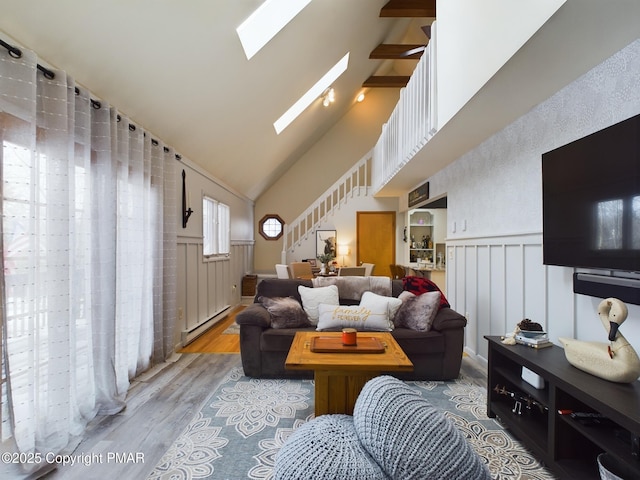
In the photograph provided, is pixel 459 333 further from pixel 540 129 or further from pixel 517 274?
pixel 540 129

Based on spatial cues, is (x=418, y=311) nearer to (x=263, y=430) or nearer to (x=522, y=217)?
(x=522, y=217)

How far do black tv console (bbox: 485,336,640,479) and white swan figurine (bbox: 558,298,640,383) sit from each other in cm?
4

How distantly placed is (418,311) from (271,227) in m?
6.31

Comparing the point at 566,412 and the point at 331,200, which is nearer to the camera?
the point at 566,412

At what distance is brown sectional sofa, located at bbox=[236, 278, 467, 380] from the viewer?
2.97 meters

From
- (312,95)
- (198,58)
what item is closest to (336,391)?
(198,58)

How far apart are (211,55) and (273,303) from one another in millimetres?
2327

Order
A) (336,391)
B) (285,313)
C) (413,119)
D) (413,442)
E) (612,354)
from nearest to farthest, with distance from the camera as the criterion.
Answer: (413,442)
(612,354)
(336,391)
(285,313)
(413,119)

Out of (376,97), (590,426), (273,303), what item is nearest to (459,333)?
(590,426)

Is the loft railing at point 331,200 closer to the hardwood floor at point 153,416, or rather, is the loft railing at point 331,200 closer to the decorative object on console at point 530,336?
the hardwood floor at point 153,416

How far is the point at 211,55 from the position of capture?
284cm

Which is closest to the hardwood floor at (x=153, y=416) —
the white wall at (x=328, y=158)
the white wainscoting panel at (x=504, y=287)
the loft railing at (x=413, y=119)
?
the white wainscoting panel at (x=504, y=287)

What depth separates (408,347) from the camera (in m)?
2.96

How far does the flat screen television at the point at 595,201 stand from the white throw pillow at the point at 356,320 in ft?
4.62
